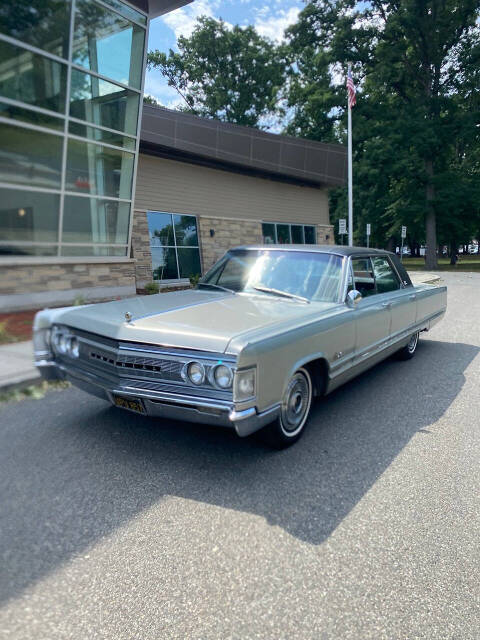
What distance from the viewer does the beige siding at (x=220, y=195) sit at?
14.8 m

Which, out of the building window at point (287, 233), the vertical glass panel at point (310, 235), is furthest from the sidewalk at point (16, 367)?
the vertical glass panel at point (310, 235)

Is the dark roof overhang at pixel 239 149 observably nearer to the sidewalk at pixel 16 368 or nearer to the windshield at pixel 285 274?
the sidewalk at pixel 16 368

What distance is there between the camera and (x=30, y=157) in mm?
9930

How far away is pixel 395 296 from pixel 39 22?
942 cm

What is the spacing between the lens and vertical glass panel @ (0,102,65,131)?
936 cm

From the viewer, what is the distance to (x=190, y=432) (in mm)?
3793

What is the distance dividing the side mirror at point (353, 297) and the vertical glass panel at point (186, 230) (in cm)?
Result: 1219

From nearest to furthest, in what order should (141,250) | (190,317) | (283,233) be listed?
(190,317)
(141,250)
(283,233)

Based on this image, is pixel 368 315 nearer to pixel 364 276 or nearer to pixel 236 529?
pixel 364 276

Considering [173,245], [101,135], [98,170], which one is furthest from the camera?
[173,245]

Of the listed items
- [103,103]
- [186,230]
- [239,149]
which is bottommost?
[186,230]

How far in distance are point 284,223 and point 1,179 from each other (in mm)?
12962

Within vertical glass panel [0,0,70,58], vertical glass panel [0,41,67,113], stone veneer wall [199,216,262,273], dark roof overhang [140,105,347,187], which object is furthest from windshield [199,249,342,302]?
stone veneer wall [199,216,262,273]

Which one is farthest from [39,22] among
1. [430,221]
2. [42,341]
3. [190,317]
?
[430,221]
